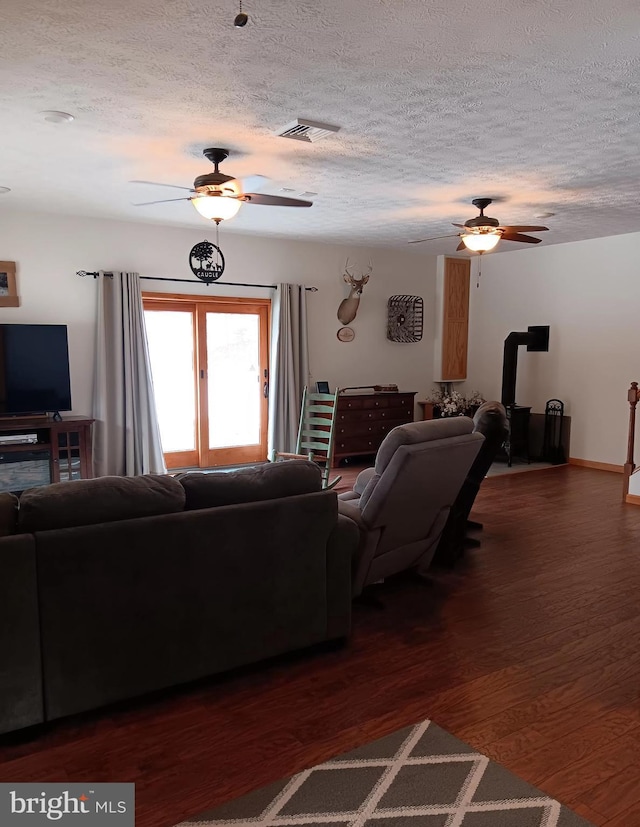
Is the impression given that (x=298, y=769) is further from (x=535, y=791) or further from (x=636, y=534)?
(x=636, y=534)

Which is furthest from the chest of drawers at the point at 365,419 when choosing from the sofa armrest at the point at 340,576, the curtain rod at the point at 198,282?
the sofa armrest at the point at 340,576

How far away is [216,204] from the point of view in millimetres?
4031

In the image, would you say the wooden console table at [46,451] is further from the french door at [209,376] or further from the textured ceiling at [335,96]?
the textured ceiling at [335,96]

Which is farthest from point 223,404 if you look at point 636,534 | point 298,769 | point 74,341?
point 298,769

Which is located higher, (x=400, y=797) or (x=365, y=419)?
(x=365, y=419)

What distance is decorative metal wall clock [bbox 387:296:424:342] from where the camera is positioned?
27.9ft

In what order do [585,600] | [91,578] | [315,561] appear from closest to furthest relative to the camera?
1. [91,578]
2. [315,561]
3. [585,600]

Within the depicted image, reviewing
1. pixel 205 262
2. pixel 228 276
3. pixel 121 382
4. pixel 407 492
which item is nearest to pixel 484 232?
pixel 407 492

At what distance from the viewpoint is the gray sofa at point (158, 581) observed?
226cm

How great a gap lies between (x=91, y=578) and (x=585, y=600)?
9.11 feet

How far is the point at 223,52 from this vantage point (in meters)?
2.72

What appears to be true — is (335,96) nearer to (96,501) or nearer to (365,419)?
(96,501)

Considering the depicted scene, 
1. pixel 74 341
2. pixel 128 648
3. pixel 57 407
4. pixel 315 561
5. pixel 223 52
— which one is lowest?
pixel 128 648

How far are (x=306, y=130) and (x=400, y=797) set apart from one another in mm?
3350
